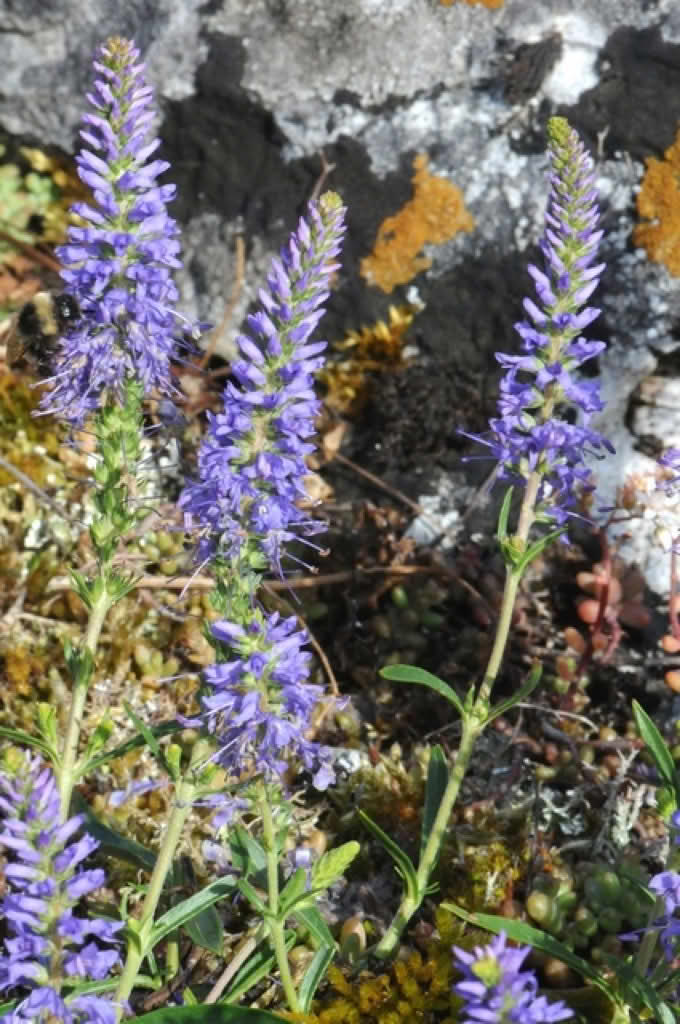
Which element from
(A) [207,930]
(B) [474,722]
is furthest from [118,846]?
(B) [474,722]

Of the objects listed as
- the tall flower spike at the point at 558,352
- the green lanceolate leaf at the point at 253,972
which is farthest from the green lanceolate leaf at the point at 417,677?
the green lanceolate leaf at the point at 253,972

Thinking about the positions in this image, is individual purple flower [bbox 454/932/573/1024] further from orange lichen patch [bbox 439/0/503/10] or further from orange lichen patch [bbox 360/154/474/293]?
orange lichen patch [bbox 439/0/503/10]

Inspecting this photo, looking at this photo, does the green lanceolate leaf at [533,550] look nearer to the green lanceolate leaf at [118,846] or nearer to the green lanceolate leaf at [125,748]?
the green lanceolate leaf at [125,748]

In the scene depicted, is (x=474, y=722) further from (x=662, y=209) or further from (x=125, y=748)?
(x=662, y=209)

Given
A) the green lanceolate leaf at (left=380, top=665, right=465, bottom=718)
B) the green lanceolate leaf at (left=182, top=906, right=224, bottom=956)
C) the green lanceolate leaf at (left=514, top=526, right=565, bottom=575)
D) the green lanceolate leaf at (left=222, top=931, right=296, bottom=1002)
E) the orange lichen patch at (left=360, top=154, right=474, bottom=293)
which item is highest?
the orange lichen patch at (left=360, top=154, right=474, bottom=293)

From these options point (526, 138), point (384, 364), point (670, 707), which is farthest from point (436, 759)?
point (526, 138)

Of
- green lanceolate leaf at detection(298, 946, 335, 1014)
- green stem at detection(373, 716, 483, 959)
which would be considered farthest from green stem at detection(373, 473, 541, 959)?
green lanceolate leaf at detection(298, 946, 335, 1014)

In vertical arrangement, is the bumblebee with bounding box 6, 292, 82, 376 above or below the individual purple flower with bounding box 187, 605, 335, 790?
above
